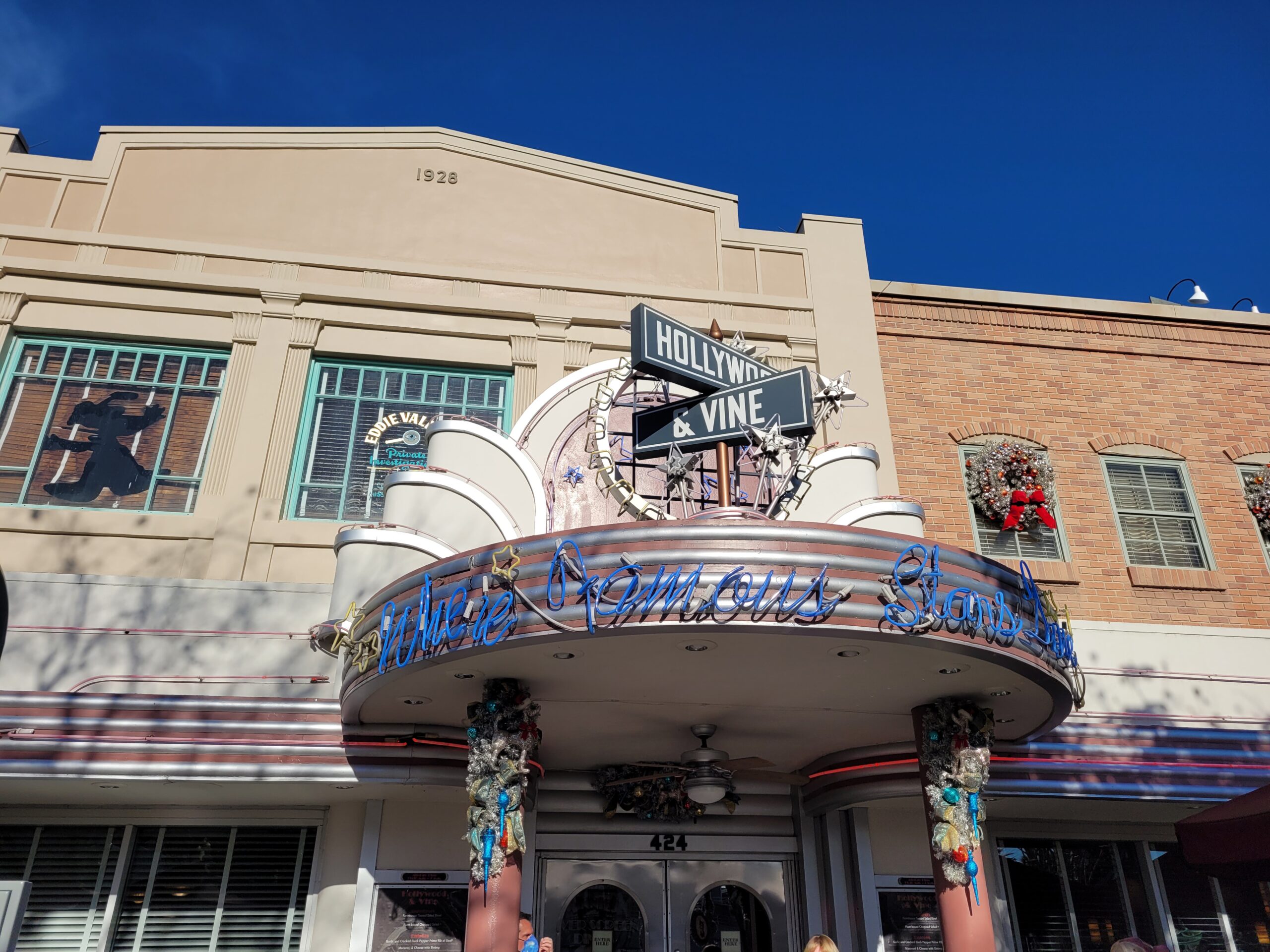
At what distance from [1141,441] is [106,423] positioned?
50.8 feet

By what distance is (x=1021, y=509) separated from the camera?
48.6 feet

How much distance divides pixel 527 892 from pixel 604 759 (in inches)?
73.7

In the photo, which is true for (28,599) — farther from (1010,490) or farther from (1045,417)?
(1045,417)

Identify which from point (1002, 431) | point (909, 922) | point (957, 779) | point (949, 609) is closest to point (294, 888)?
point (909, 922)

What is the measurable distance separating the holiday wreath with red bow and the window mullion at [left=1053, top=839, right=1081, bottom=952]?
445cm

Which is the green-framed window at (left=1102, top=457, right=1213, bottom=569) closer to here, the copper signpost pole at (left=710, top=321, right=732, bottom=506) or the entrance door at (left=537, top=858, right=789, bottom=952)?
the entrance door at (left=537, top=858, right=789, bottom=952)

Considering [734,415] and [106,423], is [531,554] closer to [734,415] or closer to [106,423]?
[734,415]

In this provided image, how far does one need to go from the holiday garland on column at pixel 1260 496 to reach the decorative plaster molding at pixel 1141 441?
1105mm

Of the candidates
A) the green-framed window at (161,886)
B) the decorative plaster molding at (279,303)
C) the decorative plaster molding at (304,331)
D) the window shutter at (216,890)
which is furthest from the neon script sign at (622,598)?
the decorative plaster molding at (279,303)

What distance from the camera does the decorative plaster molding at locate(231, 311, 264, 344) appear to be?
579 inches

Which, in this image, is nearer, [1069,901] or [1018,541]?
[1069,901]

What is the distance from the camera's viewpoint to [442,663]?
29.3 feet

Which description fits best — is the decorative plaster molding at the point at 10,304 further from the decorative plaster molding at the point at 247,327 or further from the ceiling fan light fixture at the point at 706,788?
the ceiling fan light fixture at the point at 706,788

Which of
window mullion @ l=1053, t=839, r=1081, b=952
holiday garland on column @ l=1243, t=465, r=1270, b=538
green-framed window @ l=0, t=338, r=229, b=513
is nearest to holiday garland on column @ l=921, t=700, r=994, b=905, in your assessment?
window mullion @ l=1053, t=839, r=1081, b=952
